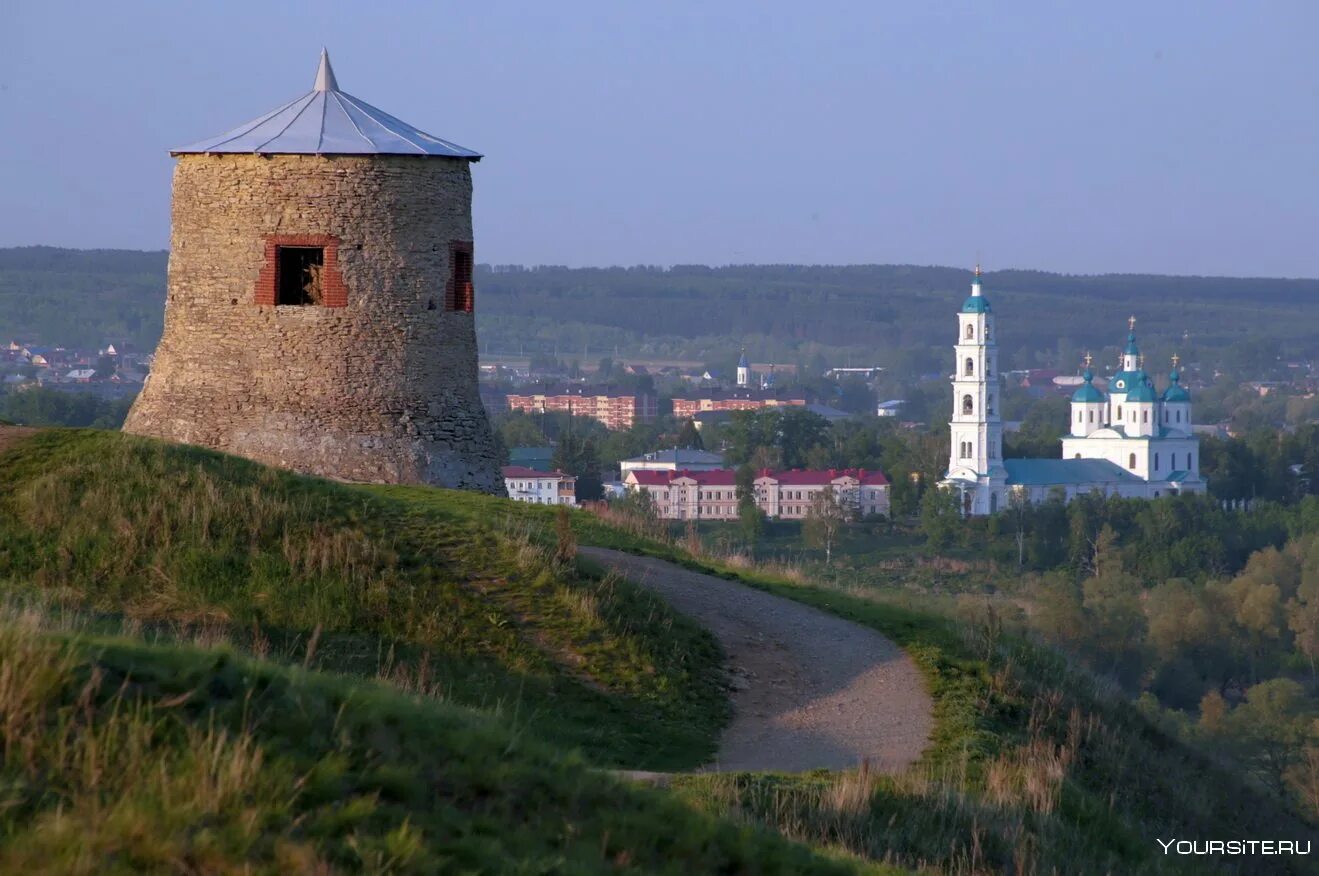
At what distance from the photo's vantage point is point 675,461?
98.7 metres

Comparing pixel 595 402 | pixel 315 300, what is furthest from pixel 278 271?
pixel 595 402

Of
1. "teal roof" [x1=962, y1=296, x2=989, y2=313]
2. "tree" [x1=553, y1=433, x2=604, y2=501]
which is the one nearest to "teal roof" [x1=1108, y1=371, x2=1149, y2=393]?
"teal roof" [x1=962, y1=296, x2=989, y2=313]

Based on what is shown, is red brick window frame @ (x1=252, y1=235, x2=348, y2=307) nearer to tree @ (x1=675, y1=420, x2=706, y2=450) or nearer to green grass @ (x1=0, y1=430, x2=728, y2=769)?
green grass @ (x1=0, y1=430, x2=728, y2=769)

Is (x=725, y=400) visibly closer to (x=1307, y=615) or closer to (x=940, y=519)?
(x=940, y=519)

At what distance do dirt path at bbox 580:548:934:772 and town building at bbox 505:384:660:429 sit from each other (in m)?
111

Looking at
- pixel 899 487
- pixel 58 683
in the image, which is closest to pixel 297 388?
pixel 58 683

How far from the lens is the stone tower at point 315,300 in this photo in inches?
650

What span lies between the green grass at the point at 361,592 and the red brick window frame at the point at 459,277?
4026mm

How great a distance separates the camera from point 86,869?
211 inches

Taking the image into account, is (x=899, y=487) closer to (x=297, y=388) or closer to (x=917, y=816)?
(x=297, y=388)

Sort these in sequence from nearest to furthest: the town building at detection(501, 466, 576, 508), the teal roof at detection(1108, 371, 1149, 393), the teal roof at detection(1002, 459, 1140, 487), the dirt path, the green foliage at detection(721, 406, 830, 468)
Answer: the dirt path < the town building at detection(501, 466, 576, 508) < the green foliage at detection(721, 406, 830, 468) < the teal roof at detection(1002, 459, 1140, 487) < the teal roof at detection(1108, 371, 1149, 393)

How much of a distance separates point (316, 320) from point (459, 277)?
59.3 inches

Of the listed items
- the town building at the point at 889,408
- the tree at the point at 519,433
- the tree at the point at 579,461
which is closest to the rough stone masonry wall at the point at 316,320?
the tree at the point at 579,461

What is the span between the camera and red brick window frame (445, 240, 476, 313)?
56.3 feet
